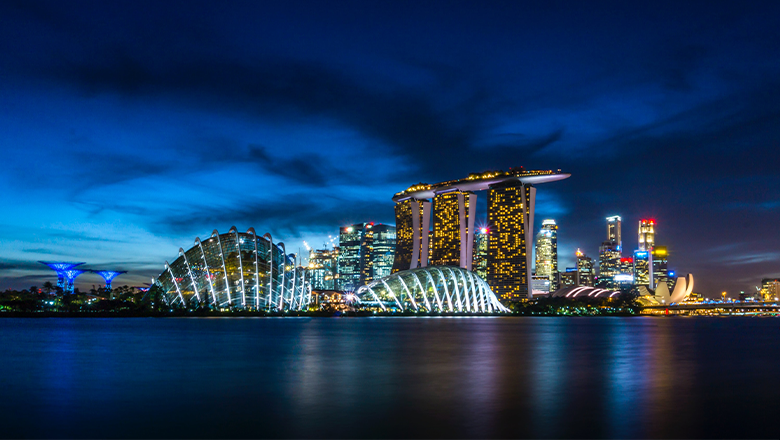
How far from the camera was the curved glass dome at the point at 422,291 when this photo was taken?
155m

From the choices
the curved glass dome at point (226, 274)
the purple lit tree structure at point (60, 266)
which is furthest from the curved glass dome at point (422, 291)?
the purple lit tree structure at point (60, 266)

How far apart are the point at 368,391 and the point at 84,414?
992 centimetres

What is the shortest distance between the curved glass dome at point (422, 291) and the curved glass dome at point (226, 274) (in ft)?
130

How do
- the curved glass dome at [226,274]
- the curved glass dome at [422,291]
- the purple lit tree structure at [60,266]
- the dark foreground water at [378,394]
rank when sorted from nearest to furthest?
the dark foreground water at [378,394] → the curved glass dome at [226,274] → the curved glass dome at [422,291] → the purple lit tree structure at [60,266]

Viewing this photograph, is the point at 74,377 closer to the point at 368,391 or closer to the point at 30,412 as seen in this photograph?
the point at 30,412

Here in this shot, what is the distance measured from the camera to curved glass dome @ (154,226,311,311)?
112750mm

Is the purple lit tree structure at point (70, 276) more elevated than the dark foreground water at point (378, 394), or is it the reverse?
the purple lit tree structure at point (70, 276)

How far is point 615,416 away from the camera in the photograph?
19.5m

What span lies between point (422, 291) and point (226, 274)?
5578 cm

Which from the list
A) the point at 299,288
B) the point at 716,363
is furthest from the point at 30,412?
the point at 299,288

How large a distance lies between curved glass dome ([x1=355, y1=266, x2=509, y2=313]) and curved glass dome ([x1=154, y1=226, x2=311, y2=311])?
39740 millimetres

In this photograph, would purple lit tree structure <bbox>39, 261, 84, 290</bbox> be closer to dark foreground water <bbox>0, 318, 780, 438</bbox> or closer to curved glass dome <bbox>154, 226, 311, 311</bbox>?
curved glass dome <bbox>154, 226, 311, 311</bbox>

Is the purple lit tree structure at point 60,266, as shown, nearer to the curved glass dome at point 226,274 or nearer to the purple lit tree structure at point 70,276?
the purple lit tree structure at point 70,276

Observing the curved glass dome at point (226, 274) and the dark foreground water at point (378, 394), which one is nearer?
the dark foreground water at point (378, 394)
